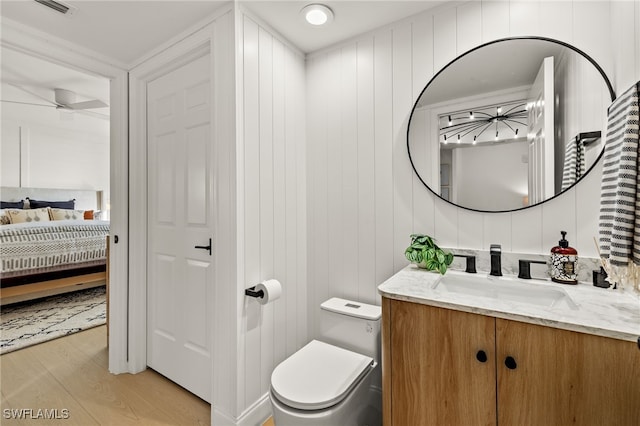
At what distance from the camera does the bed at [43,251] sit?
10.7ft

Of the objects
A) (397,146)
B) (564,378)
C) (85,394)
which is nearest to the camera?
(564,378)

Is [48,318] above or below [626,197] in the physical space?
below

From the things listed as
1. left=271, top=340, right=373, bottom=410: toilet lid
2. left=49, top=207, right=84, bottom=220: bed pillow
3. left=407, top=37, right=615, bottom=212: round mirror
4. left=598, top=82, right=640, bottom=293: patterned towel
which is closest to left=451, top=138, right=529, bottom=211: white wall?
left=407, top=37, right=615, bottom=212: round mirror

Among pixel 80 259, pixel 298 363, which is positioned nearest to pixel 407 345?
pixel 298 363

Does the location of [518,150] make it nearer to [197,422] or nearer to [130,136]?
[197,422]

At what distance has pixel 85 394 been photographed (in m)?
1.87

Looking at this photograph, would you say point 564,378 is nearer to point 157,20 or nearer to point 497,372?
point 497,372

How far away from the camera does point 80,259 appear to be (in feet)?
12.6

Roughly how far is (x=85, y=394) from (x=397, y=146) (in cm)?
249

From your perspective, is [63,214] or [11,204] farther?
[63,214]

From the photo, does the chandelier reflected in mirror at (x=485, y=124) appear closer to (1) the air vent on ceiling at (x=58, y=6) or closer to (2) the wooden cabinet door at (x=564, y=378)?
(2) the wooden cabinet door at (x=564, y=378)

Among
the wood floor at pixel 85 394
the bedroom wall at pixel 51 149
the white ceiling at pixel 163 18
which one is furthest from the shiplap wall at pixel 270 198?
the bedroom wall at pixel 51 149

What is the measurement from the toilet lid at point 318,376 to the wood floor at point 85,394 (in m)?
0.69

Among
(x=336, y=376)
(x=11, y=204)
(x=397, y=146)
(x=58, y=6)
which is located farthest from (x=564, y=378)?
(x=11, y=204)
